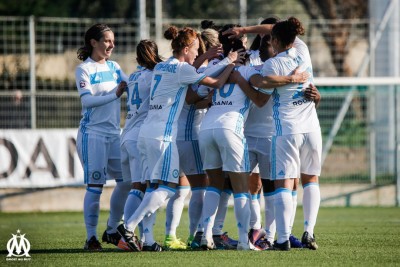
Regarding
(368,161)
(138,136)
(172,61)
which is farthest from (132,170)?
(368,161)

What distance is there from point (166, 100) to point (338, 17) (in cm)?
2043

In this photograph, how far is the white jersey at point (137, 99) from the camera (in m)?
11.0

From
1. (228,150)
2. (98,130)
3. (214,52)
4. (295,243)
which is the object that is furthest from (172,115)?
(295,243)

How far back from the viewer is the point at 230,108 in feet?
34.2

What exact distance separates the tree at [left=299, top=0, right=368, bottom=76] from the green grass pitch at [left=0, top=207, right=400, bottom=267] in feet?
21.6

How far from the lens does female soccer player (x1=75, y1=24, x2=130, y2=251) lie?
11234mm

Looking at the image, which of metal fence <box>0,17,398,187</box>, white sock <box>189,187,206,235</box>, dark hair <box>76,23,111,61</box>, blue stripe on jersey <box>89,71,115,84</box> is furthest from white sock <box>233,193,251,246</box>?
metal fence <box>0,17,398,187</box>

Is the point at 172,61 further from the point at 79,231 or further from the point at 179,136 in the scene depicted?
the point at 79,231

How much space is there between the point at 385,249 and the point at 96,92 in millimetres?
3578

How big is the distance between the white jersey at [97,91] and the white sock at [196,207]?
117cm

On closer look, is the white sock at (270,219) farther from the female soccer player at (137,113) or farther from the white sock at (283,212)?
the female soccer player at (137,113)

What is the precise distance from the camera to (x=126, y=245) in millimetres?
10375

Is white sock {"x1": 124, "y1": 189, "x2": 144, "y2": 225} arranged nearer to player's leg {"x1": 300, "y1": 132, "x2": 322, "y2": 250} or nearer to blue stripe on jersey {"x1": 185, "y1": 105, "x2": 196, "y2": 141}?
blue stripe on jersey {"x1": 185, "y1": 105, "x2": 196, "y2": 141}

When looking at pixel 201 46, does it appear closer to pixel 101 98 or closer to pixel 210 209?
pixel 101 98
